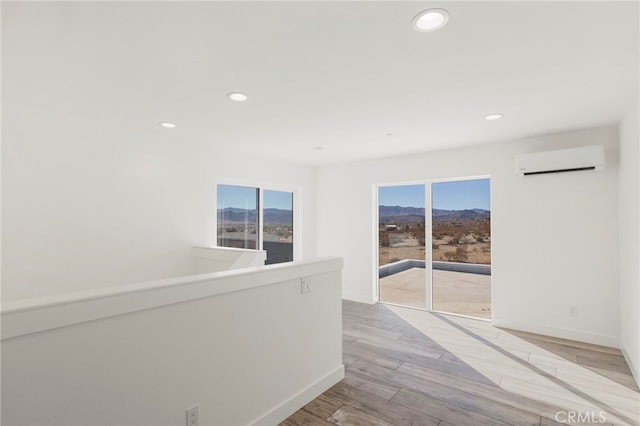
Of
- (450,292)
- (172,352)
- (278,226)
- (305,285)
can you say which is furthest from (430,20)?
(278,226)

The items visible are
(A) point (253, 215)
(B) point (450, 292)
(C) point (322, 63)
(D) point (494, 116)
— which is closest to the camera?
(C) point (322, 63)

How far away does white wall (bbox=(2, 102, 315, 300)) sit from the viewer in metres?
2.86

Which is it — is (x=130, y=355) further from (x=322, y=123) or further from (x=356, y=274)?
(x=356, y=274)

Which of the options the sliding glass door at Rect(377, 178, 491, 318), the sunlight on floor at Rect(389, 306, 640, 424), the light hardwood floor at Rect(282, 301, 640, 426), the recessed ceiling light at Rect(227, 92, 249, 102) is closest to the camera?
the light hardwood floor at Rect(282, 301, 640, 426)

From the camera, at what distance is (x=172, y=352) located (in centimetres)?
164

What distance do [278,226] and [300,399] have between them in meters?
3.54

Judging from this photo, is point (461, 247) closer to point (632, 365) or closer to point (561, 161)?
point (561, 161)

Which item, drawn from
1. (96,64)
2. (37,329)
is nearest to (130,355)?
(37,329)

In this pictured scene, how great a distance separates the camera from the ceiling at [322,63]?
1.64 metres

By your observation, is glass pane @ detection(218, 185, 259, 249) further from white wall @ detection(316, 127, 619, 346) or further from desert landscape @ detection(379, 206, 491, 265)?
white wall @ detection(316, 127, 619, 346)

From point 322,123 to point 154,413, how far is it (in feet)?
9.16

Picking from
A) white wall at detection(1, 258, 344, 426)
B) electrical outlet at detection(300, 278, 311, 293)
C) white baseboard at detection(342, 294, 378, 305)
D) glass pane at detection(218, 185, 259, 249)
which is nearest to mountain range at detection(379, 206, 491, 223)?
white baseboard at detection(342, 294, 378, 305)

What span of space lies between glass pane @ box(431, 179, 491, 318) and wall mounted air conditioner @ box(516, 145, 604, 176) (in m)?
0.65

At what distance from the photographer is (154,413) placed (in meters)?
1.56
